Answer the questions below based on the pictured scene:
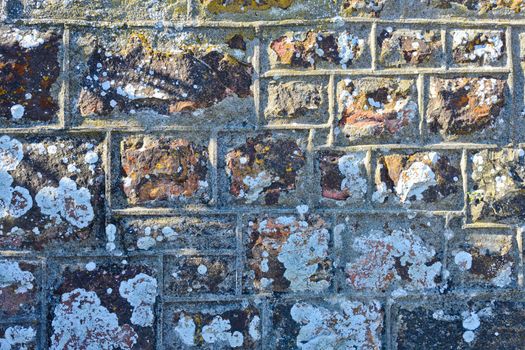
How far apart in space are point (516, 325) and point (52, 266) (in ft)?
6.42

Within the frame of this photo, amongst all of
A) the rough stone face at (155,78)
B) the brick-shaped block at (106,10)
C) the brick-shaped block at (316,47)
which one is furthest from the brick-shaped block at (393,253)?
the brick-shaped block at (106,10)

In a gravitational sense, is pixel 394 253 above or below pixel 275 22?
below

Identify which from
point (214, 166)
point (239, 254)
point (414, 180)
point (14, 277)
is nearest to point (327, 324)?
point (239, 254)

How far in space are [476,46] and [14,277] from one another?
Answer: 2.14 m

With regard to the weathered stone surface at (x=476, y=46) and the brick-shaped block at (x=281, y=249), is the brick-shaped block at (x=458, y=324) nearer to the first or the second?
the brick-shaped block at (x=281, y=249)

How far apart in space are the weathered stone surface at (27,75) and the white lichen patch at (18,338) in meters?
0.85

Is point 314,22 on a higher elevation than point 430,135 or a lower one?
higher

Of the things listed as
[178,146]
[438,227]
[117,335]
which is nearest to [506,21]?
[438,227]

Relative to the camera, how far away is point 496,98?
236 centimetres

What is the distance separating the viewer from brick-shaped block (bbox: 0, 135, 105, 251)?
2312mm

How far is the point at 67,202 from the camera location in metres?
2.32

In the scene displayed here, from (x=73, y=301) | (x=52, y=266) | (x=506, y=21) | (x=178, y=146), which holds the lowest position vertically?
(x=73, y=301)

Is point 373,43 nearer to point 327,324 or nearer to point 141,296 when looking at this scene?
point 327,324

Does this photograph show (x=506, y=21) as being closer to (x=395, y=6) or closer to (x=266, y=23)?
(x=395, y=6)
